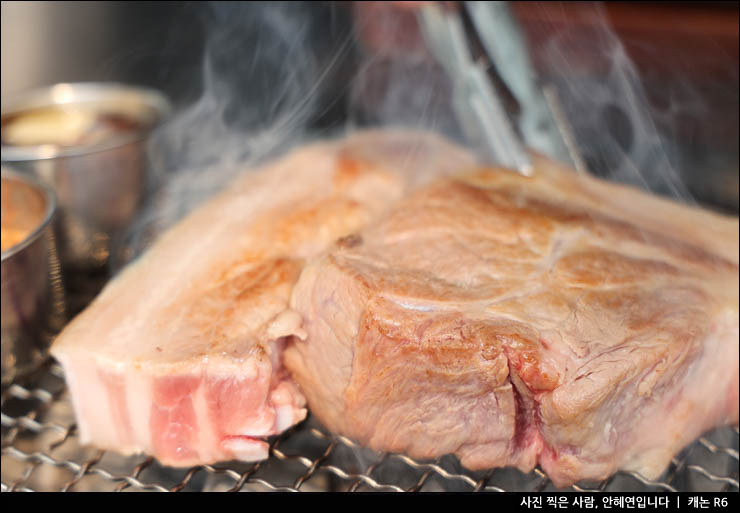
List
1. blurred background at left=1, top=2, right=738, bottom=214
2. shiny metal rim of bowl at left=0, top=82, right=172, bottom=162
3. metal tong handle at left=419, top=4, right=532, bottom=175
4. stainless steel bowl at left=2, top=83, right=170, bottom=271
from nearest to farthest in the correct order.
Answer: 1. metal tong handle at left=419, top=4, right=532, bottom=175
2. stainless steel bowl at left=2, top=83, right=170, bottom=271
3. blurred background at left=1, top=2, right=738, bottom=214
4. shiny metal rim of bowl at left=0, top=82, right=172, bottom=162

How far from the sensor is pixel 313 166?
312cm

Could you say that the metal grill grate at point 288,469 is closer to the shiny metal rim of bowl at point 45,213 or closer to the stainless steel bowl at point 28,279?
the stainless steel bowl at point 28,279

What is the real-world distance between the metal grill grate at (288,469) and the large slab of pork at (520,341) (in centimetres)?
11

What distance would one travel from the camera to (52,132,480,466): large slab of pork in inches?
88.4

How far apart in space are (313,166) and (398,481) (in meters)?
1.35

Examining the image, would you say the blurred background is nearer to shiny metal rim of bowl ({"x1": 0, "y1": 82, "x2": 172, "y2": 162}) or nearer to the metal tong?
shiny metal rim of bowl ({"x1": 0, "y1": 82, "x2": 172, "y2": 162})

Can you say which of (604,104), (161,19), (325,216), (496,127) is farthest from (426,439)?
(161,19)

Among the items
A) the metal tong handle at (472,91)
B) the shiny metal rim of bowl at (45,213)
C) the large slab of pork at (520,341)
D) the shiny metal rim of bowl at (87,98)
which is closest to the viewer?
the large slab of pork at (520,341)

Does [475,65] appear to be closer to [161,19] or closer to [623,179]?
[623,179]

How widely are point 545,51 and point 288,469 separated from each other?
247cm

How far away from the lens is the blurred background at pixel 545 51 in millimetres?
3527

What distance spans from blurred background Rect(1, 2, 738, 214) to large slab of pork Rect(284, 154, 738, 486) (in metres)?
1.19

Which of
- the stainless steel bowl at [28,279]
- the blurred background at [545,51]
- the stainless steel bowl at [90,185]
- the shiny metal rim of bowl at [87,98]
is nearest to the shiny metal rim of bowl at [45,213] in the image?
the stainless steel bowl at [28,279]
